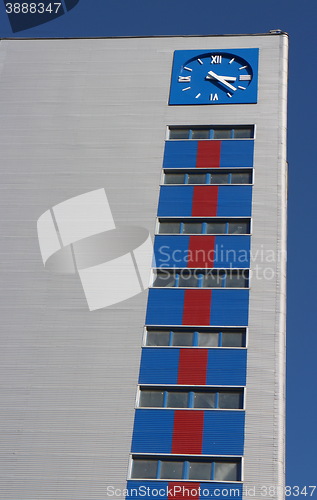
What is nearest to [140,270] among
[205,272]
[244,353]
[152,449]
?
[205,272]

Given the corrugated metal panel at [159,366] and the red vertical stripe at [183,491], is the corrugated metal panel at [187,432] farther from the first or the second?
the corrugated metal panel at [159,366]

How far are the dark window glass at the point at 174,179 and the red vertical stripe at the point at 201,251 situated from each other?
16.8ft

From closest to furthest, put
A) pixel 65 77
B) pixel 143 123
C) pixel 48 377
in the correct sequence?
pixel 48 377 < pixel 143 123 < pixel 65 77

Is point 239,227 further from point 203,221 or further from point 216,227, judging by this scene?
point 203,221

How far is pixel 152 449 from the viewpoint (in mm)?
42750

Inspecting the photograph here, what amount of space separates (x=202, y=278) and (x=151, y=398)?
8518 millimetres

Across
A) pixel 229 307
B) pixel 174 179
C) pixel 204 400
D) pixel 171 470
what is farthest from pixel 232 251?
pixel 171 470

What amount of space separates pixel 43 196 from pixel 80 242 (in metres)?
5.02

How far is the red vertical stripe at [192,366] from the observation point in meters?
45.1

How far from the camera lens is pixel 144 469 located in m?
42.4

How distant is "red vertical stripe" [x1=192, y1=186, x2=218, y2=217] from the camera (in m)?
52.7

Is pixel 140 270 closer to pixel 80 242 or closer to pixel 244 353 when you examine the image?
pixel 80 242

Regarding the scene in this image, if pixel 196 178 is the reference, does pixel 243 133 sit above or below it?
above

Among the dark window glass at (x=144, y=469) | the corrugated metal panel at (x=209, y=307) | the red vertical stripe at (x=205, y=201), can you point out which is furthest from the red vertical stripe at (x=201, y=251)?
the dark window glass at (x=144, y=469)
